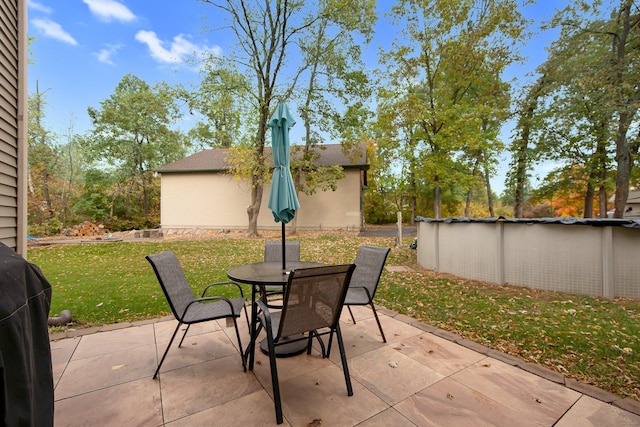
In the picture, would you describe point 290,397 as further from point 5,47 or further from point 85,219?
point 85,219

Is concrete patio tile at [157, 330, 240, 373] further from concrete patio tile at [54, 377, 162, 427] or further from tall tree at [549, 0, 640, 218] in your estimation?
tall tree at [549, 0, 640, 218]

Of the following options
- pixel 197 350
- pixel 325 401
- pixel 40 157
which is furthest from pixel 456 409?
pixel 40 157

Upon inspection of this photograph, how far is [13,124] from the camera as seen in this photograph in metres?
2.69

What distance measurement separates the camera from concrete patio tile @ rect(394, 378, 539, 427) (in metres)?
1.93

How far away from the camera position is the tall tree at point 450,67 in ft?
44.6

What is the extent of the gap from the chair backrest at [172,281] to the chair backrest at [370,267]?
76.8 inches

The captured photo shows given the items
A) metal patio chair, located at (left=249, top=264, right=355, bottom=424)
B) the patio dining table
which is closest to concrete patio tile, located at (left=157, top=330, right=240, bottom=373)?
the patio dining table

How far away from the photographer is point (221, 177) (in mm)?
16625

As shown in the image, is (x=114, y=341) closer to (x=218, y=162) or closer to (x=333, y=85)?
(x=333, y=85)

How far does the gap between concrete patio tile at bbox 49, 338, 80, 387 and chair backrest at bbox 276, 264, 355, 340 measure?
82.2 inches

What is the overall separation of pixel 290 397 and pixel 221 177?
15843 mm

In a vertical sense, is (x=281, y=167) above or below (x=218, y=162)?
below

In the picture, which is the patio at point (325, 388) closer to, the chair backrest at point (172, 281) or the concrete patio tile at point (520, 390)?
the concrete patio tile at point (520, 390)

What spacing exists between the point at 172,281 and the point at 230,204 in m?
14.4
